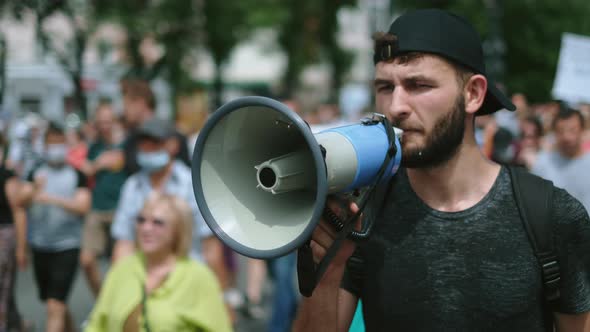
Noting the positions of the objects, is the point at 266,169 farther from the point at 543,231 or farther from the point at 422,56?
the point at 543,231

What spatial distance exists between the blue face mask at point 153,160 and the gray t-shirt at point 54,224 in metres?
1.35

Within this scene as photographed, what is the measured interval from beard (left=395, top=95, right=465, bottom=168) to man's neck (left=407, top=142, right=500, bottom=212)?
2.0 inches

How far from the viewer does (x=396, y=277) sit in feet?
7.07

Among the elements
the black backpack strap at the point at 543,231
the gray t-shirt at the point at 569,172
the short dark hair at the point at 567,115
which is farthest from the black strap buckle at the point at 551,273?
the short dark hair at the point at 567,115

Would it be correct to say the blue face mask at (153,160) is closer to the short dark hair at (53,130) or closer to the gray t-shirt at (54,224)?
the gray t-shirt at (54,224)

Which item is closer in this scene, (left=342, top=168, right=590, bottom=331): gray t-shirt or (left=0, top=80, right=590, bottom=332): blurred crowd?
(left=342, top=168, right=590, bottom=331): gray t-shirt

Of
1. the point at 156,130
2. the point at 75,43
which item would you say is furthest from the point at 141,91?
the point at 75,43

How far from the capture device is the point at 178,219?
4133 mm

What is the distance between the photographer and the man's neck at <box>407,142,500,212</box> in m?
2.23

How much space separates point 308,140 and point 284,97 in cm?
496

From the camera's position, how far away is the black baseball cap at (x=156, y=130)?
5.09 metres

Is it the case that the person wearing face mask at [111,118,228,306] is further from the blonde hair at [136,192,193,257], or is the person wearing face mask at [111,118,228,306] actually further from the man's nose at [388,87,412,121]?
the man's nose at [388,87,412,121]

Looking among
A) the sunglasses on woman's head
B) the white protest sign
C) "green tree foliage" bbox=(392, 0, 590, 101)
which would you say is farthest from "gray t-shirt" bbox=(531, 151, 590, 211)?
"green tree foliage" bbox=(392, 0, 590, 101)

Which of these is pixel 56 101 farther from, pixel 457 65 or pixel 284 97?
pixel 457 65
